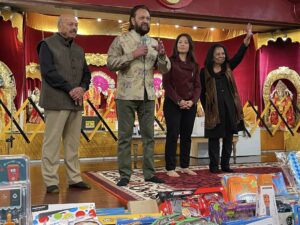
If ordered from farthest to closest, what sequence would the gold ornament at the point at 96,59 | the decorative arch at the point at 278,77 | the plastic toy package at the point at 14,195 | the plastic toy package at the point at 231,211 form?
the decorative arch at the point at 278,77, the gold ornament at the point at 96,59, the plastic toy package at the point at 231,211, the plastic toy package at the point at 14,195

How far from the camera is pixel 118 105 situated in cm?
282

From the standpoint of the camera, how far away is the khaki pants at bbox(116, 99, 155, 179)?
2795mm

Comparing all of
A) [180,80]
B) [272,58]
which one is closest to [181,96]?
[180,80]

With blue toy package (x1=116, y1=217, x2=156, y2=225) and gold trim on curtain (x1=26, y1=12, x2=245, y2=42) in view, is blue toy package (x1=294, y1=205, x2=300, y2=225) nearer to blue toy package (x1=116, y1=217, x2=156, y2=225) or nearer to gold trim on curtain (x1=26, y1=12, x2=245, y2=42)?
blue toy package (x1=116, y1=217, x2=156, y2=225)

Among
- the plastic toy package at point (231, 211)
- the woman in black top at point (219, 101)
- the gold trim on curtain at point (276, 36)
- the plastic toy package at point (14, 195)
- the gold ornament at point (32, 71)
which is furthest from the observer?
the gold trim on curtain at point (276, 36)

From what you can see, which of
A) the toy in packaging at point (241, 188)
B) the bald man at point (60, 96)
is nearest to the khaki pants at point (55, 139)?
the bald man at point (60, 96)

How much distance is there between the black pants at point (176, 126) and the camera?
3.24 metres

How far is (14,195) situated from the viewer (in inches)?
44.5

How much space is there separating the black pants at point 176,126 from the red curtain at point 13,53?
140 inches

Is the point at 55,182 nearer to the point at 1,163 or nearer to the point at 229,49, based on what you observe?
the point at 1,163

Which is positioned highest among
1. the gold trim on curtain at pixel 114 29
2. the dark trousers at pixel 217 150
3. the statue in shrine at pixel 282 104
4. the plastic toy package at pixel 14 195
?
the gold trim on curtain at pixel 114 29

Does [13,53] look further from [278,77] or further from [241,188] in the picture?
[241,188]

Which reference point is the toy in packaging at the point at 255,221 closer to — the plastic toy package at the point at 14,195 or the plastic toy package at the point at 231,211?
the plastic toy package at the point at 231,211

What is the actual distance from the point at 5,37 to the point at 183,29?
3538 mm
